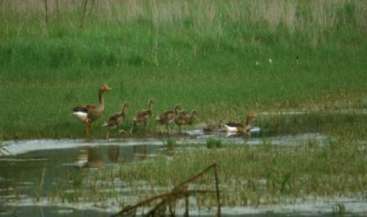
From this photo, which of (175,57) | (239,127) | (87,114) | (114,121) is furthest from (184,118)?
(175,57)

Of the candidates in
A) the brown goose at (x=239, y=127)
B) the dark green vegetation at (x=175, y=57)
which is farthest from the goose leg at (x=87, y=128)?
the brown goose at (x=239, y=127)

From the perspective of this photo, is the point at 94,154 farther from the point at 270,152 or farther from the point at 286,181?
the point at 286,181

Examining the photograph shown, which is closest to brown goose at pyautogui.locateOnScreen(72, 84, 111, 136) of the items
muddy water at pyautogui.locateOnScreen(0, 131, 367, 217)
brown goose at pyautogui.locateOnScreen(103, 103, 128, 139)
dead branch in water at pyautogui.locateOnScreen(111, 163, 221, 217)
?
brown goose at pyautogui.locateOnScreen(103, 103, 128, 139)

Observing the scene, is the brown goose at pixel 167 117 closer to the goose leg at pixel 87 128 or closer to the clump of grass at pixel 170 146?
the goose leg at pixel 87 128

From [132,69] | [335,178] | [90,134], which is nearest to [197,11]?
[132,69]

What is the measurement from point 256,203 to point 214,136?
580cm

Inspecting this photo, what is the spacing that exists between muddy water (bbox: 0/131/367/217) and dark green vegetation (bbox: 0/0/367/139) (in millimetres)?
1250

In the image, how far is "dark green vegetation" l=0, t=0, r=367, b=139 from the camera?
75.7 ft

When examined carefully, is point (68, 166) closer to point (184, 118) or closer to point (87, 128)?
point (87, 128)

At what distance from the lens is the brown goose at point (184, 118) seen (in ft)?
65.7

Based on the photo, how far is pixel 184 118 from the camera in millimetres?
20203

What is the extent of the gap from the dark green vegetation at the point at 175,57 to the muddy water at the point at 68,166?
1.25 meters

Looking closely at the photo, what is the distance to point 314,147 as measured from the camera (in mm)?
17766

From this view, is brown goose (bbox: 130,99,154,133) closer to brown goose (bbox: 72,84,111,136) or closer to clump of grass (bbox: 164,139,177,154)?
brown goose (bbox: 72,84,111,136)
